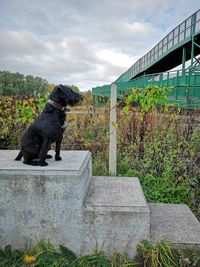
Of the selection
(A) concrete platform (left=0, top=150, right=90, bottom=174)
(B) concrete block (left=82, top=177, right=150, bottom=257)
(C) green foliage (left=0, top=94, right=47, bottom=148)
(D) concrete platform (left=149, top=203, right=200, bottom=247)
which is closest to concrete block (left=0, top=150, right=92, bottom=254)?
(A) concrete platform (left=0, top=150, right=90, bottom=174)

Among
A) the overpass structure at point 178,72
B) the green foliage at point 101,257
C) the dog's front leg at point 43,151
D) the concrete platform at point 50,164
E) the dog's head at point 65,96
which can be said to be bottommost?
the green foliage at point 101,257

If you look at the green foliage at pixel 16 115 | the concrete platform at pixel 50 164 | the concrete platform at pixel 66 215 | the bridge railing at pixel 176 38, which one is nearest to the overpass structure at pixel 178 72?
the bridge railing at pixel 176 38

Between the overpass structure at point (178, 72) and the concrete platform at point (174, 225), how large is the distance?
7.45 feet

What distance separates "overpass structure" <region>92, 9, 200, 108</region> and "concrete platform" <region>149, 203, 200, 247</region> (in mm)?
2272

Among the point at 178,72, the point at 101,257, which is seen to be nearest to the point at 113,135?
the point at 101,257

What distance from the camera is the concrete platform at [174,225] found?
229 centimetres

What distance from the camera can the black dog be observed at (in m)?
2.23

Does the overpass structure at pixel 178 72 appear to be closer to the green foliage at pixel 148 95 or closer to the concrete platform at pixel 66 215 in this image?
the green foliage at pixel 148 95

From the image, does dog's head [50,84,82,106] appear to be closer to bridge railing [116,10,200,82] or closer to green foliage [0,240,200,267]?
green foliage [0,240,200,267]

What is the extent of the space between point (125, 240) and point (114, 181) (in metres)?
0.91

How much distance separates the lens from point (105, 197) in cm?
250

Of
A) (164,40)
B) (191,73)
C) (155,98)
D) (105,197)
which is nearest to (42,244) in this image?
(105,197)

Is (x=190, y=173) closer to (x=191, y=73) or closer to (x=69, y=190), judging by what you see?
(x=69, y=190)

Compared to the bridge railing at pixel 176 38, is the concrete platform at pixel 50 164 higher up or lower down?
lower down
